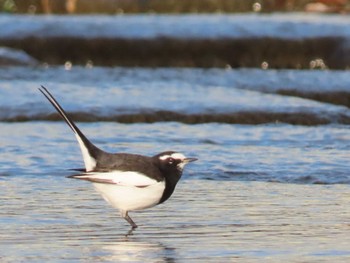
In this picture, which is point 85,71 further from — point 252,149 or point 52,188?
point 52,188

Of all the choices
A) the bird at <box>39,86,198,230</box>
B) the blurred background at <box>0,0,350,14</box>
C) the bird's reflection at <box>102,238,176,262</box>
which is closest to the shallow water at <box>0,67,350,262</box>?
the bird's reflection at <box>102,238,176,262</box>

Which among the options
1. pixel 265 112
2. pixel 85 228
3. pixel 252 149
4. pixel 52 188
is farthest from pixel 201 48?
pixel 85 228

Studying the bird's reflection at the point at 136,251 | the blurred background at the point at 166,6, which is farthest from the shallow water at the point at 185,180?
the blurred background at the point at 166,6

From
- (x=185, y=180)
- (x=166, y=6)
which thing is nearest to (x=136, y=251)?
(x=185, y=180)

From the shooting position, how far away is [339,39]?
16.0 m

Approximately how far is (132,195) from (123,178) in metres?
0.10

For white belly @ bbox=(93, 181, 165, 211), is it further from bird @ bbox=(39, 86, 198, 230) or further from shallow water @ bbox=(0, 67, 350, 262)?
shallow water @ bbox=(0, 67, 350, 262)

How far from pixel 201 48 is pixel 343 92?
3780 mm

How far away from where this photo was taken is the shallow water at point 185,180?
539 centimetres

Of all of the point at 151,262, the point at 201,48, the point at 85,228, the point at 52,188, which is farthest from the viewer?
the point at 201,48

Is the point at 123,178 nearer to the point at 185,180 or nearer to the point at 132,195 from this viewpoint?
the point at 132,195

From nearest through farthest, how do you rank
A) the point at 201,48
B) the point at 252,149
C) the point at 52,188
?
the point at 52,188, the point at 252,149, the point at 201,48

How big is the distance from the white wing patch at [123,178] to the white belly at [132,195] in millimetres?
23

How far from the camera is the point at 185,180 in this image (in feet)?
24.3
